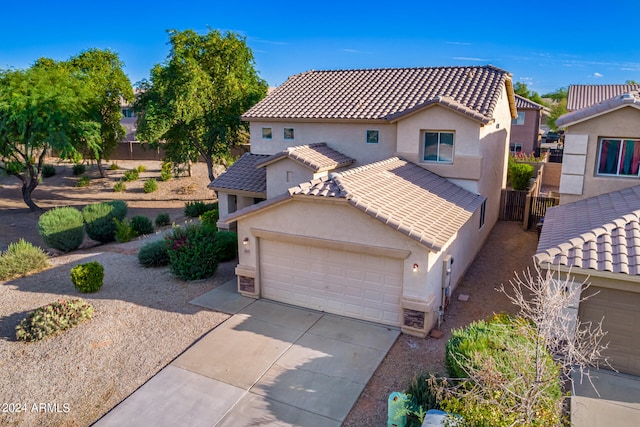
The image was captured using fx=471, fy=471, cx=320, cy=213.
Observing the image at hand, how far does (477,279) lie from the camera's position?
54.0 ft

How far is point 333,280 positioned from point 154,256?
799 centimetres

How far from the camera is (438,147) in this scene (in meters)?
18.3

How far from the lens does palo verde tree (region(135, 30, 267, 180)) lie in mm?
27578

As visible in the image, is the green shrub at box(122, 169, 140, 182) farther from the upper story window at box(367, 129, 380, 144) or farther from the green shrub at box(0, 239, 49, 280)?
the upper story window at box(367, 129, 380, 144)

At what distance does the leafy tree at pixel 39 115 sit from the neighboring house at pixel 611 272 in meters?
28.3

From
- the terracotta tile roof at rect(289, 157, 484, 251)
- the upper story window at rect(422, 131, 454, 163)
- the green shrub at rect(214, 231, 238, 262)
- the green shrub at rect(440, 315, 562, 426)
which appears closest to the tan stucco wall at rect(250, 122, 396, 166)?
the upper story window at rect(422, 131, 454, 163)

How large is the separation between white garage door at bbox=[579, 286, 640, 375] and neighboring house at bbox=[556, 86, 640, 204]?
5270 mm

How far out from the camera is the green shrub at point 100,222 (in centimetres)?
2258

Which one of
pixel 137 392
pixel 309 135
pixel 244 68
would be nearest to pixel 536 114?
pixel 244 68

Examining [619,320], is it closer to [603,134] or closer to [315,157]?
[603,134]

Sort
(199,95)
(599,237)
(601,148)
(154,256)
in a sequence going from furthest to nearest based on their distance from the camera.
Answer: (199,95) < (154,256) < (601,148) < (599,237)

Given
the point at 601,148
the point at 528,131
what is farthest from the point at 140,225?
the point at 528,131

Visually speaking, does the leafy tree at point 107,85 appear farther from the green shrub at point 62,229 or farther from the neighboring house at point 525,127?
the neighboring house at point 525,127

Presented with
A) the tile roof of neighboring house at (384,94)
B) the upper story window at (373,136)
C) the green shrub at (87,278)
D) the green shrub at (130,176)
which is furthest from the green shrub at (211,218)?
the green shrub at (130,176)
